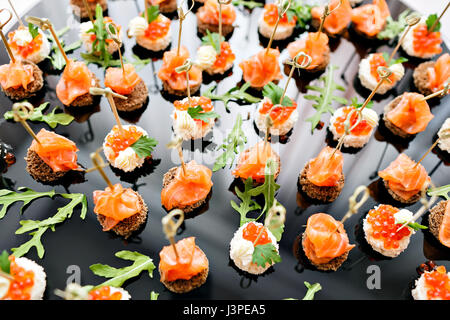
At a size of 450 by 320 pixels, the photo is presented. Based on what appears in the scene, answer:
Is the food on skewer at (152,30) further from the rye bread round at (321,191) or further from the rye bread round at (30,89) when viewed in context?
the rye bread round at (321,191)

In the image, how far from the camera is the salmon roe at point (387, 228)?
7.53 ft

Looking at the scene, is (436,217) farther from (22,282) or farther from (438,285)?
(22,282)

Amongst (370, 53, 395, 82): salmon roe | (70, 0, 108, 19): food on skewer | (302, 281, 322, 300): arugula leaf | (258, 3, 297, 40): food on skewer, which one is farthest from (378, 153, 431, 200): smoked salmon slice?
(70, 0, 108, 19): food on skewer

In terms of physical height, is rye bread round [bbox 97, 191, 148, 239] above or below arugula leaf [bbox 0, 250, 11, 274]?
below

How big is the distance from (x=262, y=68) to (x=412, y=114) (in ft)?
3.73

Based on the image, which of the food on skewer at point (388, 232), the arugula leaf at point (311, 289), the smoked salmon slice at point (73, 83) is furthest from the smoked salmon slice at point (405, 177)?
the smoked salmon slice at point (73, 83)

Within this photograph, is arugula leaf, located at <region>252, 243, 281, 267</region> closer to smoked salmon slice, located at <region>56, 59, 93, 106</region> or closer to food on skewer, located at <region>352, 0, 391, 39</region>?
smoked salmon slice, located at <region>56, 59, 93, 106</region>

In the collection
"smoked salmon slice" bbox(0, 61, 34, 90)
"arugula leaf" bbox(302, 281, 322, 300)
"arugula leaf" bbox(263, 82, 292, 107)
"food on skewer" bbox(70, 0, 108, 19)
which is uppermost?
"food on skewer" bbox(70, 0, 108, 19)

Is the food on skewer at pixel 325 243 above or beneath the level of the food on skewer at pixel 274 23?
beneath

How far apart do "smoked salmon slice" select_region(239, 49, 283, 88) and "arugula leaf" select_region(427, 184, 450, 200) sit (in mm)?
1342

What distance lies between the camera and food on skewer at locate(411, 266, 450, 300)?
6.98 ft

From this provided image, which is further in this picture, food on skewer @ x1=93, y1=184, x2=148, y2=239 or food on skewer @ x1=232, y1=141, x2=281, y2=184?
food on skewer @ x1=232, y1=141, x2=281, y2=184

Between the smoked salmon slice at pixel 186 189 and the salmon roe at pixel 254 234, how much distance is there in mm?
376
